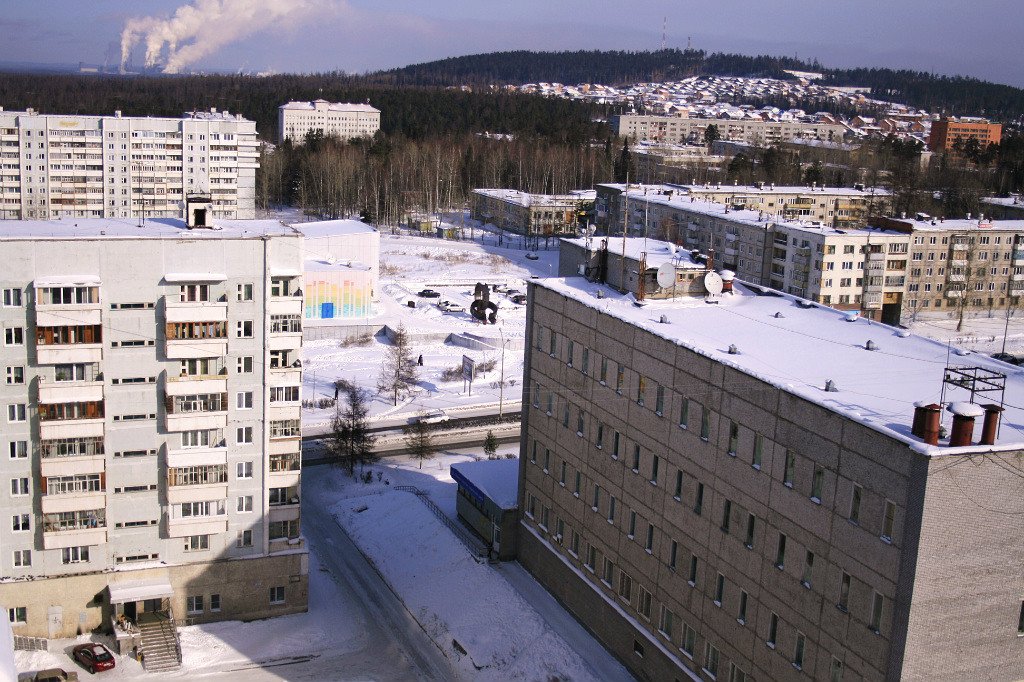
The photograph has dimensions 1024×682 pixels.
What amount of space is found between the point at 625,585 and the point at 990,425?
10.1 meters

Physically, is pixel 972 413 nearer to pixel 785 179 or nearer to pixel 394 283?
pixel 394 283

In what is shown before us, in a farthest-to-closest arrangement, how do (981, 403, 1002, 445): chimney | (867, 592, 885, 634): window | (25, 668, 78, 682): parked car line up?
(25, 668, 78, 682): parked car → (867, 592, 885, 634): window → (981, 403, 1002, 445): chimney

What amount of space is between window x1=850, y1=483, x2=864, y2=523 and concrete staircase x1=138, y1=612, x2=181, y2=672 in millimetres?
15016

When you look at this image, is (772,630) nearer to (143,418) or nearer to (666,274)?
(666,274)

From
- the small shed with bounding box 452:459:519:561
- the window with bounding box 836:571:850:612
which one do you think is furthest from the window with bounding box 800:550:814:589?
the small shed with bounding box 452:459:519:561

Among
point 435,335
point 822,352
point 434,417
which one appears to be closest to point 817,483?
point 822,352

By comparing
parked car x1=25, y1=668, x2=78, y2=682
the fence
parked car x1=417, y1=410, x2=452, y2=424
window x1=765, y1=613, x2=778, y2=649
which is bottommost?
parked car x1=25, y1=668, x2=78, y2=682

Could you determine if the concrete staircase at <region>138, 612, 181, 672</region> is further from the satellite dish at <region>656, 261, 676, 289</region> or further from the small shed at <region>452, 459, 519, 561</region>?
the satellite dish at <region>656, 261, 676, 289</region>

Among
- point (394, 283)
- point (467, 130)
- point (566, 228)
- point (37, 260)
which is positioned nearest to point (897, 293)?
point (394, 283)

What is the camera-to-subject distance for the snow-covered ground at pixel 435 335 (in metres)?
45.2

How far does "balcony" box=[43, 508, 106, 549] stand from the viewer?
24.6 metres

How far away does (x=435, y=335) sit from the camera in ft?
180

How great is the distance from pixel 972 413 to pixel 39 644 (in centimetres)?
2022

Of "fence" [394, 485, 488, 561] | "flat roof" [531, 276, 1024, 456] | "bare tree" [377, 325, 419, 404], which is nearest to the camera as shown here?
"flat roof" [531, 276, 1024, 456]
